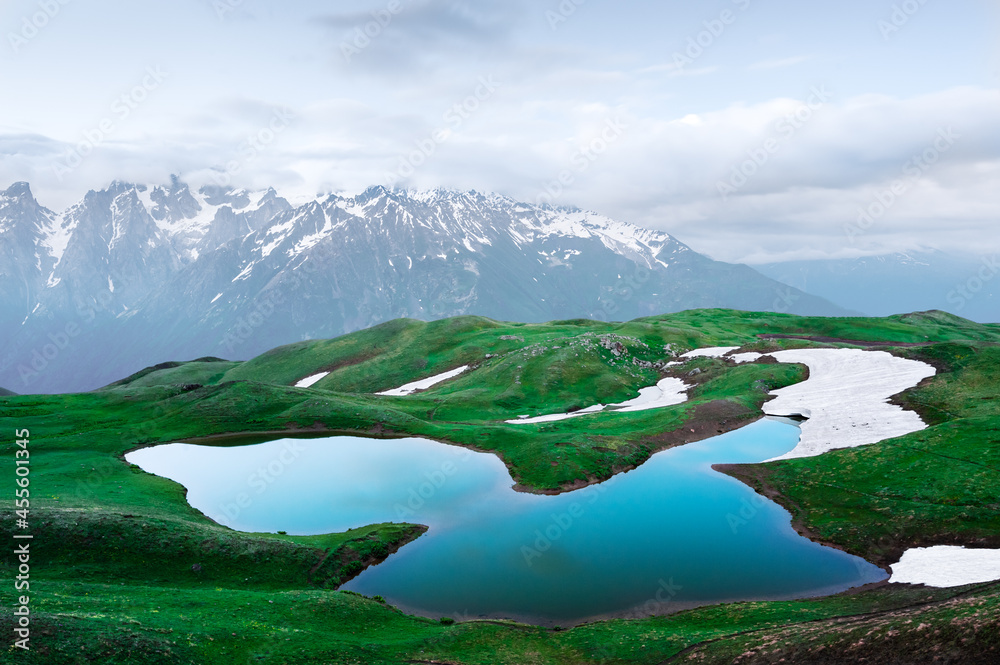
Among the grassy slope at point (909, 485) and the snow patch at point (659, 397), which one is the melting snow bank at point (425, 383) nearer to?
the snow patch at point (659, 397)

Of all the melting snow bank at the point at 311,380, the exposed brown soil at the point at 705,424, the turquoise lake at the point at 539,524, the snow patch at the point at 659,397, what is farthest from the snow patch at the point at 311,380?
the exposed brown soil at the point at 705,424

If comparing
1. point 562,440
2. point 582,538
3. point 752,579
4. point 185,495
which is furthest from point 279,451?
point 752,579

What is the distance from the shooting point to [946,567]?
3975 cm

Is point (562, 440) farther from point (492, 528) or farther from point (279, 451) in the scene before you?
point (279, 451)

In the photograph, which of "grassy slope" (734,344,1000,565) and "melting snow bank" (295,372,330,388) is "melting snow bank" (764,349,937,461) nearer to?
"grassy slope" (734,344,1000,565)

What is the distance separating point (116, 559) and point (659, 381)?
4052 inches

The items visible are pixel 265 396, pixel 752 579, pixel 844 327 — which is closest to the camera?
pixel 752 579

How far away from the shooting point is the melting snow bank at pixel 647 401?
96.4 m

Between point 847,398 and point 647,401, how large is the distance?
34.1 meters

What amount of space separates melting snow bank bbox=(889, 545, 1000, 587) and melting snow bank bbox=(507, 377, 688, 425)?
51.9 meters

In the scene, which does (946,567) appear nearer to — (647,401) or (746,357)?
(647,401)

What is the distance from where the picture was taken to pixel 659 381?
120m

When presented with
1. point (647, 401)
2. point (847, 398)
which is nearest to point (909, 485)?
point (847, 398)

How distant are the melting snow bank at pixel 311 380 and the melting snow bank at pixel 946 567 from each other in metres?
154
